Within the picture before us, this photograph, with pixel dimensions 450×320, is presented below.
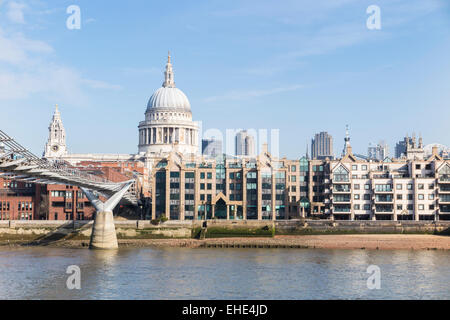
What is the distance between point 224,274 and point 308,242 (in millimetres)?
28640

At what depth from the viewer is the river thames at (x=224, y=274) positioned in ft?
155

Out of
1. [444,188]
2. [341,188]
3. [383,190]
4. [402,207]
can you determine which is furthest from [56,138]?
[444,188]

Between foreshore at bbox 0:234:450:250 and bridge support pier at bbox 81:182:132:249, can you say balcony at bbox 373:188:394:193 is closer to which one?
foreshore at bbox 0:234:450:250

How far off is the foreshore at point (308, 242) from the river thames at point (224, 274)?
482 cm

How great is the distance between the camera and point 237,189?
338 feet

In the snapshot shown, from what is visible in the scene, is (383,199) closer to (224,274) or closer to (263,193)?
(263,193)

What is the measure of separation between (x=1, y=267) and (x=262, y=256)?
25.3 meters

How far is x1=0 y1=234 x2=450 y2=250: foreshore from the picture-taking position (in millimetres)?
81312

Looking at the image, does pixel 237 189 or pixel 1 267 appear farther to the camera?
pixel 237 189

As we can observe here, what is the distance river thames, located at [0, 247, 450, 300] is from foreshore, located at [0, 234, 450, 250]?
4.82 meters

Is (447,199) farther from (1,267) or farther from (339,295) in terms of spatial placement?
(1,267)

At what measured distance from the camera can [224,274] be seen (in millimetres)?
55938
